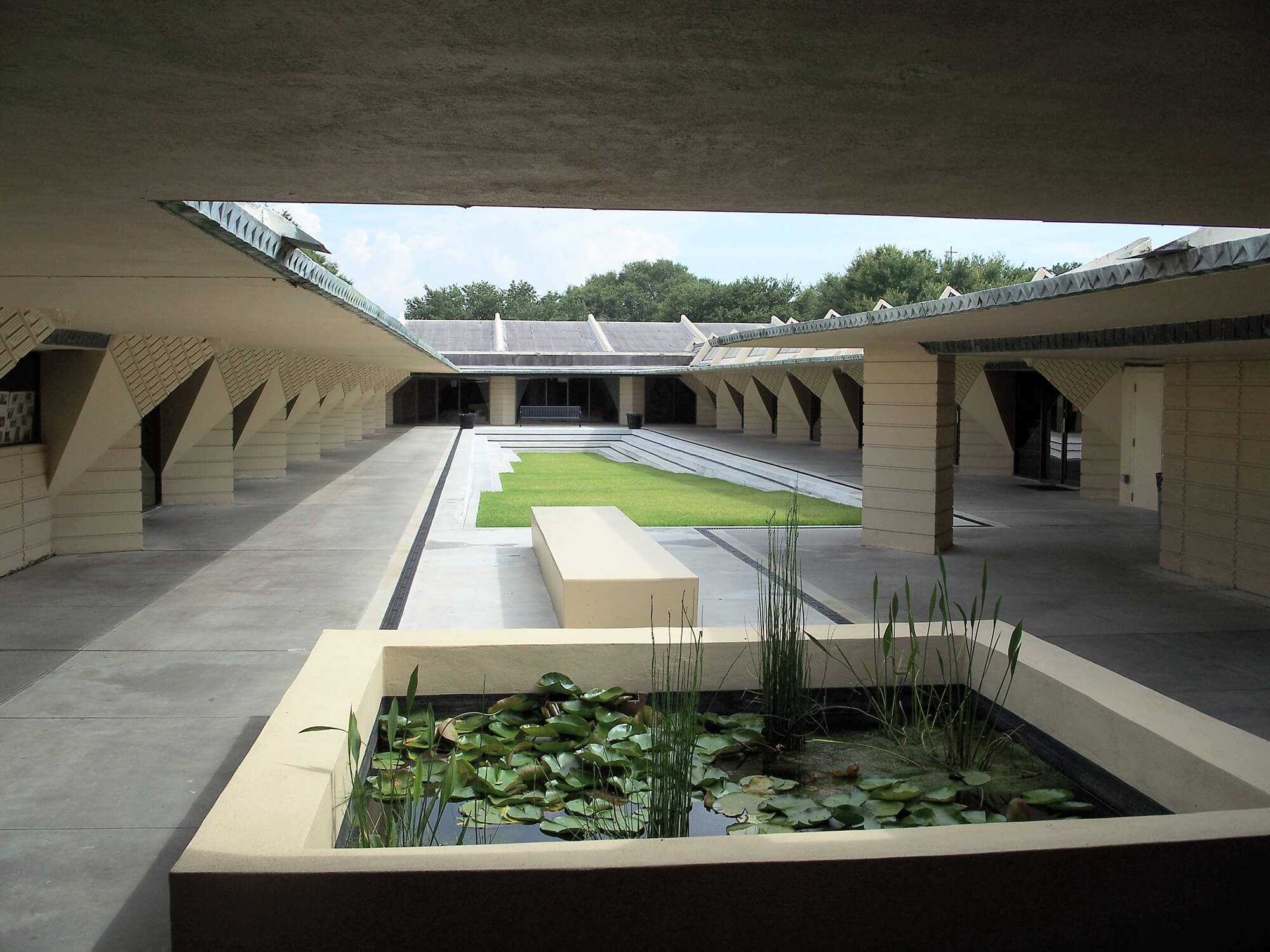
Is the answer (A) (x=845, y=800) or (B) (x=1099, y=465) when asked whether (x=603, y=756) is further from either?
(B) (x=1099, y=465)

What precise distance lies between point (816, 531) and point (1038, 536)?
2.35 metres

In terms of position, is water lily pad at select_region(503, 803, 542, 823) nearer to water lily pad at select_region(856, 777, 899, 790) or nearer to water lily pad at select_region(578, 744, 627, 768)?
water lily pad at select_region(578, 744, 627, 768)

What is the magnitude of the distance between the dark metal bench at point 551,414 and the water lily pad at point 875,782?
32765 millimetres

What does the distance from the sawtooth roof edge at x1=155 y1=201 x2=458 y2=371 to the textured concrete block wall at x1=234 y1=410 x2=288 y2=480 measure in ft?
36.5

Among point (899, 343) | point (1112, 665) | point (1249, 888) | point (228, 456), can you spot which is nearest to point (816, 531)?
point (899, 343)

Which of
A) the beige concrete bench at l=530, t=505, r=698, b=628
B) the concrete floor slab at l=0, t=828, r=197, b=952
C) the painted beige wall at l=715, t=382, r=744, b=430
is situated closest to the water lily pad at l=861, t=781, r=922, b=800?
the beige concrete bench at l=530, t=505, r=698, b=628

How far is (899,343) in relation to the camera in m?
10.2

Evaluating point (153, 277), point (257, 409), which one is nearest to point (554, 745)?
point (153, 277)

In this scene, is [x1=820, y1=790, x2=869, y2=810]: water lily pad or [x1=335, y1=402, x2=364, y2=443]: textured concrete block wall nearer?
[x1=820, y1=790, x2=869, y2=810]: water lily pad

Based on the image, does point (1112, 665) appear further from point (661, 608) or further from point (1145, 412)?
point (1145, 412)

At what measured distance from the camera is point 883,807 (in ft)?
11.7

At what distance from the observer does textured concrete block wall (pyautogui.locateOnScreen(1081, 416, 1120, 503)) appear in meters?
14.3

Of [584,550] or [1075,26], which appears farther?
[584,550]

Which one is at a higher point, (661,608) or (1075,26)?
(1075,26)
